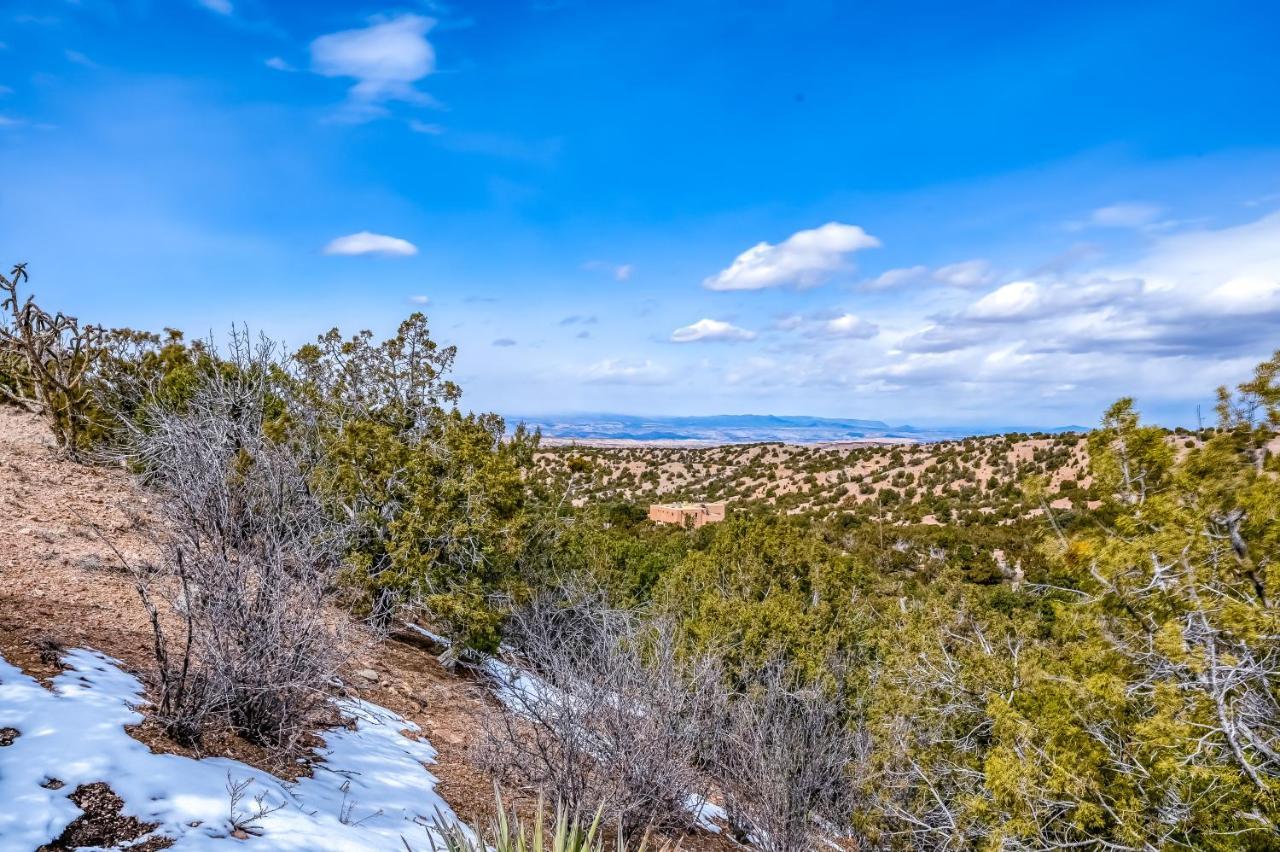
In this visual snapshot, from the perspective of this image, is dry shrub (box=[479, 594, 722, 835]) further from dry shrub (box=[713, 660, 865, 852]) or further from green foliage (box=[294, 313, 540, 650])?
green foliage (box=[294, 313, 540, 650])

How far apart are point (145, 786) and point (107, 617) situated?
3995 millimetres

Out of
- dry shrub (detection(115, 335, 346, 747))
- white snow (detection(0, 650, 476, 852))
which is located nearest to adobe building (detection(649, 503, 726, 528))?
dry shrub (detection(115, 335, 346, 747))

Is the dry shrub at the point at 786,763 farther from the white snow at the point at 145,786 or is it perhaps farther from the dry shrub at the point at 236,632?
the dry shrub at the point at 236,632

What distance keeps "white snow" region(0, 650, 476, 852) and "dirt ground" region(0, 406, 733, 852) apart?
0.75 ft

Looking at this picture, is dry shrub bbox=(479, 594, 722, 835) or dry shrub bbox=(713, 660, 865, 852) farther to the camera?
dry shrub bbox=(713, 660, 865, 852)

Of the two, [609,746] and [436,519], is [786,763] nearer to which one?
[609,746]

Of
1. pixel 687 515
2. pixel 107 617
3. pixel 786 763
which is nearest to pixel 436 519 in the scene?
pixel 107 617

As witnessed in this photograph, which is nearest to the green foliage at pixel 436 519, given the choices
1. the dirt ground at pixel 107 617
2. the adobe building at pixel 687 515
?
the dirt ground at pixel 107 617

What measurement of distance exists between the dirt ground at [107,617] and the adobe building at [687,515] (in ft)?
66.2

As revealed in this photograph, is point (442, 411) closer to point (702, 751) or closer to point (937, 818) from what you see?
point (702, 751)

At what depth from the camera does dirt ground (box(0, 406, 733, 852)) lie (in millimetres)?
6035

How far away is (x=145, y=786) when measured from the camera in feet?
14.4

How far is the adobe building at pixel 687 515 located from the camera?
3137 centimetres

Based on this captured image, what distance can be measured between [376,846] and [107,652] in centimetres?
A: 344
